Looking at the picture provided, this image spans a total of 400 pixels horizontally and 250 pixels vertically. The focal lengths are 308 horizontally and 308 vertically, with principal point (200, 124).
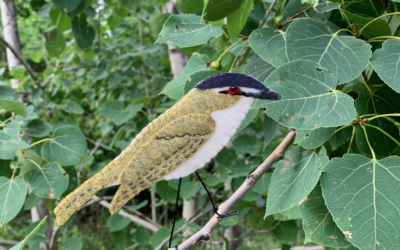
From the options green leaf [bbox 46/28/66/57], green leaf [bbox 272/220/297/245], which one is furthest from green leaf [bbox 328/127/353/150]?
green leaf [bbox 46/28/66/57]

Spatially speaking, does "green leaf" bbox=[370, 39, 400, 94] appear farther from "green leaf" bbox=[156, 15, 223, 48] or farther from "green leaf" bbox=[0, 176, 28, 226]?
"green leaf" bbox=[0, 176, 28, 226]

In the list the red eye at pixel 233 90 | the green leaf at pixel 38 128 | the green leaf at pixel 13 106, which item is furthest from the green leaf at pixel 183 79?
the green leaf at pixel 38 128

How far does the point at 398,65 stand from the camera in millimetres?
671

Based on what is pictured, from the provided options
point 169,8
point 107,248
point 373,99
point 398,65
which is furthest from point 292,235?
point 107,248

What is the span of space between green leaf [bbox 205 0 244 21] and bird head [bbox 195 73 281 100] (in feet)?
0.82

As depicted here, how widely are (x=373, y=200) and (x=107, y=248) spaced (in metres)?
3.80

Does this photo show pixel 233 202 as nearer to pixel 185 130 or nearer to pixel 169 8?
pixel 185 130

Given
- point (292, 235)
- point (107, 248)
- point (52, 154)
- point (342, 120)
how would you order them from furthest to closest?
1. point (107, 248)
2. point (292, 235)
3. point (52, 154)
4. point (342, 120)

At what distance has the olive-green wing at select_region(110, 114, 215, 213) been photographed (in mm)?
594

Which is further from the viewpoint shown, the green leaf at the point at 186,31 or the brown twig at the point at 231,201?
the green leaf at the point at 186,31

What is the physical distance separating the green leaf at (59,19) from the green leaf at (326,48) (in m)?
1.37

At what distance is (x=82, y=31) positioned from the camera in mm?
1668

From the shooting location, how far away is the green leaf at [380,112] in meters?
0.78

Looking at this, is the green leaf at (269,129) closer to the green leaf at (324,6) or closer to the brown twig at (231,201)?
the brown twig at (231,201)
